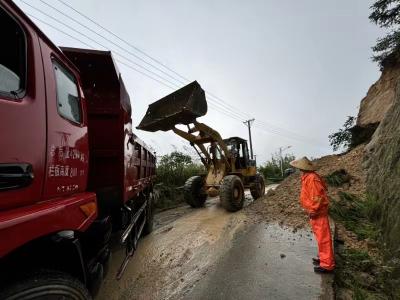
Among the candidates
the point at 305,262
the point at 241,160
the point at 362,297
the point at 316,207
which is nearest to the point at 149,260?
the point at 305,262

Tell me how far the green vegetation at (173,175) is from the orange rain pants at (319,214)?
7.85m

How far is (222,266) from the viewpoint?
4.64 m

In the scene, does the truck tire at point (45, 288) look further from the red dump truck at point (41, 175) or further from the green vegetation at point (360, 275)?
the green vegetation at point (360, 275)

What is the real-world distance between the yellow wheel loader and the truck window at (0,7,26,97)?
600 cm

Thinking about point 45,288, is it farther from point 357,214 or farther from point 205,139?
point 205,139

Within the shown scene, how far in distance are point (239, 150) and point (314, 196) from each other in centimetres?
777

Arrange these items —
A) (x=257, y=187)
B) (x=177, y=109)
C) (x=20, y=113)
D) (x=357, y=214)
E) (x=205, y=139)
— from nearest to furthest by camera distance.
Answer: (x=20, y=113) < (x=357, y=214) < (x=177, y=109) < (x=205, y=139) < (x=257, y=187)

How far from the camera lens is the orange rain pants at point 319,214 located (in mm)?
4176

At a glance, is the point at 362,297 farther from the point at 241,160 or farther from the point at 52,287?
the point at 241,160

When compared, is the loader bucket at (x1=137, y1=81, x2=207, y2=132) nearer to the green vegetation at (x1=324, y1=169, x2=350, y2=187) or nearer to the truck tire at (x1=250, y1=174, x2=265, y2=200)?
the green vegetation at (x1=324, y1=169, x2=350, y2=187)

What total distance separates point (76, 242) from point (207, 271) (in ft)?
9.26

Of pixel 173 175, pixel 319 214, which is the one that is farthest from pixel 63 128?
pixel 173 175

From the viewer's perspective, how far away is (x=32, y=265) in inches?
69.8

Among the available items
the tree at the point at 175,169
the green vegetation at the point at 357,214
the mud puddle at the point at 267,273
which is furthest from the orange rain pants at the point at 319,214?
the tree at the point at 175,169
